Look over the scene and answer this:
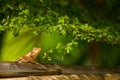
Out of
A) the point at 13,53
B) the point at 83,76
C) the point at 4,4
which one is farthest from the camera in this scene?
the point at 13,53

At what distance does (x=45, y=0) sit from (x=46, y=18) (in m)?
0.32

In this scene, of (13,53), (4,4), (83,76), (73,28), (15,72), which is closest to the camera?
(15,72)

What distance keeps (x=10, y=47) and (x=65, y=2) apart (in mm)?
1294

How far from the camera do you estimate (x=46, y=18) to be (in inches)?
90.0

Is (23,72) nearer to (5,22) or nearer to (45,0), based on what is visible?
(5,22)

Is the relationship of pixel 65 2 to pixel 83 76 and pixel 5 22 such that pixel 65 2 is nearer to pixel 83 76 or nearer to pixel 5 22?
pixel 5 22

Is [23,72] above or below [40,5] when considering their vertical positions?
below

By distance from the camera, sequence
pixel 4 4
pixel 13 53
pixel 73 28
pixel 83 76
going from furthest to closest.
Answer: pixel 13 53
pixel 4 4
pixel 73 28
pixel 83 76

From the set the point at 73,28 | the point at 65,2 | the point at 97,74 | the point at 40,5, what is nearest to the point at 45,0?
the point at 40,5

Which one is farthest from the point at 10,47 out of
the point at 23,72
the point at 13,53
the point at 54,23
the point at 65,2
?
the point at 65,2

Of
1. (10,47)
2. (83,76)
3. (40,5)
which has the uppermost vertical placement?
(40,5)

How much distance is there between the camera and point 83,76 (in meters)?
1.98

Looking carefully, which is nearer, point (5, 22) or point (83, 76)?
point (83, 76)

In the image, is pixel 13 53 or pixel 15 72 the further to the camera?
pixel 13 53
